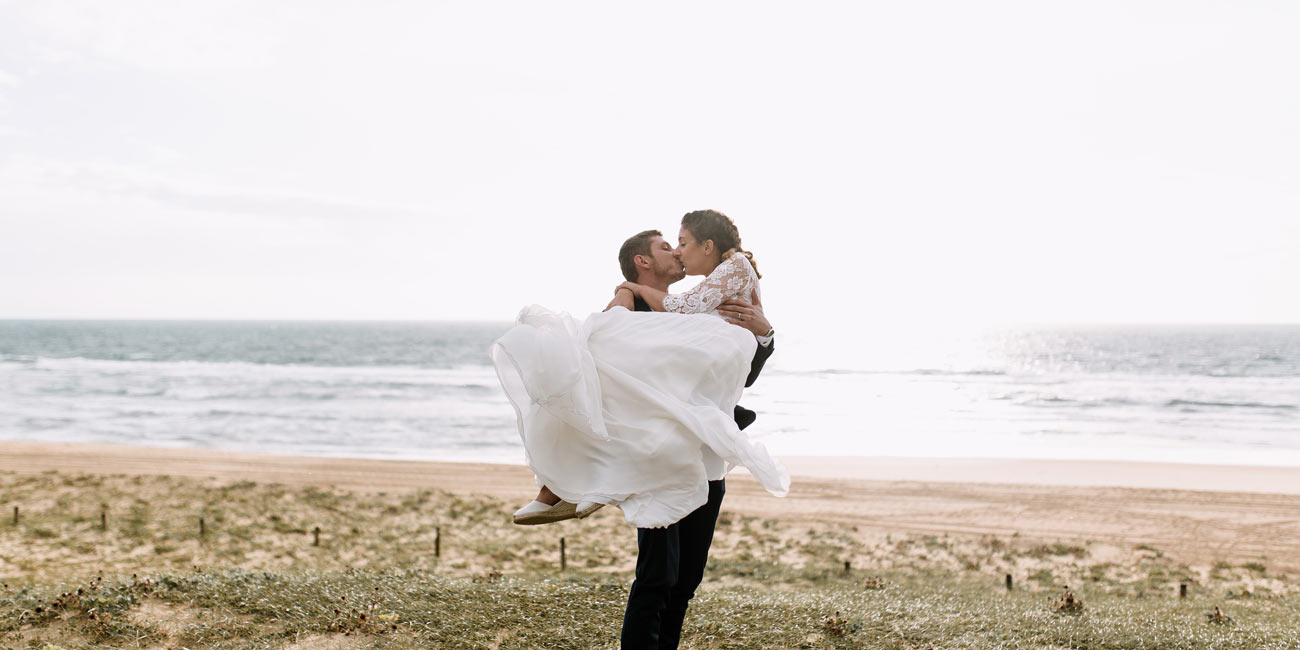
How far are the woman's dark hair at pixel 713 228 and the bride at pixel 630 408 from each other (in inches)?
13.9

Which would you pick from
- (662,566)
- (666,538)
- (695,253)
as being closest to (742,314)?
(695,253)

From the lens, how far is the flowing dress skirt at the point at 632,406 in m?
2.79

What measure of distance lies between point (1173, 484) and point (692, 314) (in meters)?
15.9

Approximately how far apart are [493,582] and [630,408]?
13.1 feet

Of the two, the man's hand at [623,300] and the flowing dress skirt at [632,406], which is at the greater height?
the man's hand at [623,300]

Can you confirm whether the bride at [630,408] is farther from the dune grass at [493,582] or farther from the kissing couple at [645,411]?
the dune grass at [493,582]

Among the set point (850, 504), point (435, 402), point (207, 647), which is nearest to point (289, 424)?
point (435, 402)

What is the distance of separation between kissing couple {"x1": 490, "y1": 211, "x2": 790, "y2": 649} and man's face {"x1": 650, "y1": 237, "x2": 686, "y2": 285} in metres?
0.10

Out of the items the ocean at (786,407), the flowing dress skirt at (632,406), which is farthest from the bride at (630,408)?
the ocean at (786,407)

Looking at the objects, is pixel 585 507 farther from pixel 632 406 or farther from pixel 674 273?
pixel 674 273

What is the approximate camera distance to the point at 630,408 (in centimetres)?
294

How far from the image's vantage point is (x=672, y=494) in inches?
114

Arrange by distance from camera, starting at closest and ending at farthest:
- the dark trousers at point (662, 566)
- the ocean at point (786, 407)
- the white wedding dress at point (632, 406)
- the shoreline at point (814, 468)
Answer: the white wedding dress at point (632, 406), the dark trousers at point (662, 566), the shoreline at point (814, 468), the ocean at point (786, 407)

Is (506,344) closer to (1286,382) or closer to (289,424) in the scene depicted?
(289,424)
